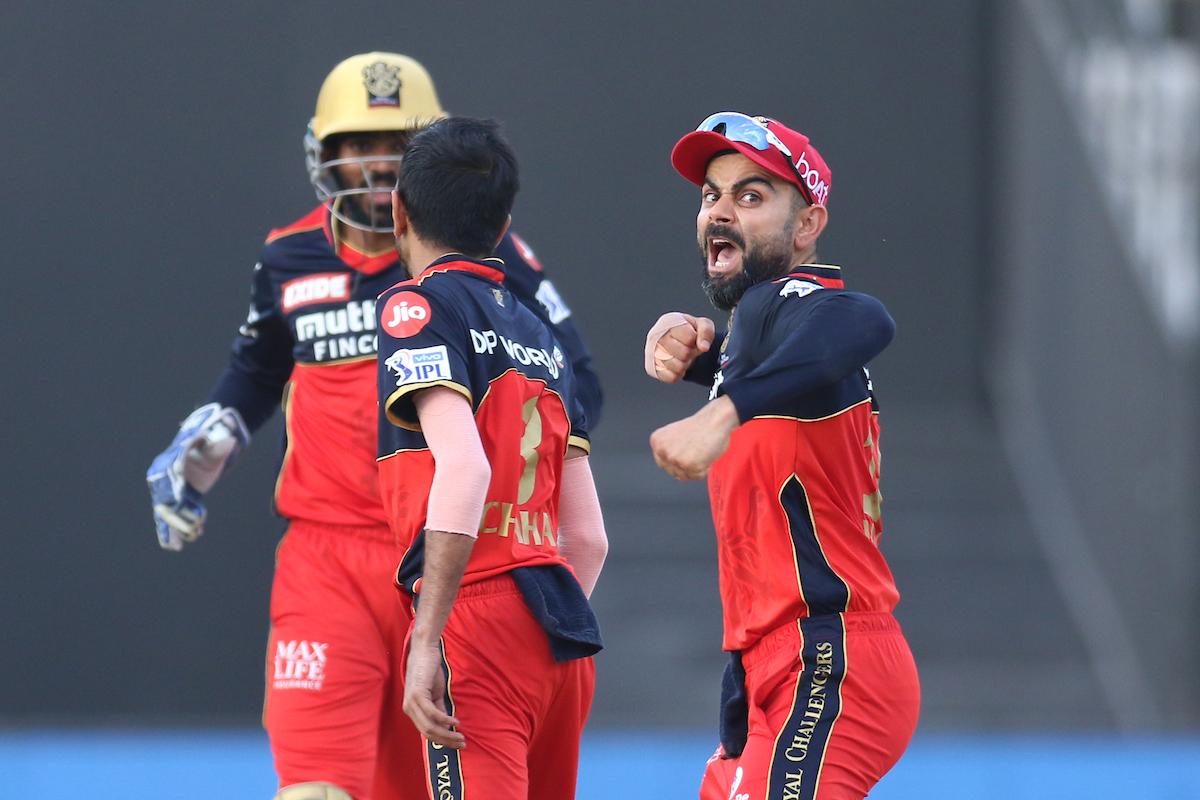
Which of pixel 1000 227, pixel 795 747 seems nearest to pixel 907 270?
pixel 1000 227

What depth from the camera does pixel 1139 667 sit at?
816 cm

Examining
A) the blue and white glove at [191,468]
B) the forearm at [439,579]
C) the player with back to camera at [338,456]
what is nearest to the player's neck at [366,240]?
the player with back to camera at [338,456]

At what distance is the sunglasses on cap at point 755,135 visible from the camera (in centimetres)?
322

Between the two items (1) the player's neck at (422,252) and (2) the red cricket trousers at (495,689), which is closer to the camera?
(2) the red cricket trousers at (495,689)

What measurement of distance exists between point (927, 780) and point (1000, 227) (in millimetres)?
5686

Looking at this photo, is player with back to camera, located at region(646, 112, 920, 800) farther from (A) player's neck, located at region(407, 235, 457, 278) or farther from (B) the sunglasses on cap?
(A) player's neck, located at region(407, 235, 457, 278)

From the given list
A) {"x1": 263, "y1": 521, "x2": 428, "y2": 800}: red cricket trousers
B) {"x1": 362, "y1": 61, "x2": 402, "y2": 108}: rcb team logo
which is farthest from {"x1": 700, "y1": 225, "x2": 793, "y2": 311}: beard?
{"x1": 362, "y1": 61, "x2": 402, "y2": 108}: rcb team logo

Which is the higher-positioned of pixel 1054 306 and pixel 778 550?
pixel 1054 306

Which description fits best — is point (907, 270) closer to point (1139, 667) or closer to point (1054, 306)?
point (1054, 306)

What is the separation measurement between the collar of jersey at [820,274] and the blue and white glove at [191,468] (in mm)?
1727

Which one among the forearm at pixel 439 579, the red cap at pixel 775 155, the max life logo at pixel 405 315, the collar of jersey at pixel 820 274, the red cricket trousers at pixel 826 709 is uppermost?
the red cap at pixel 775 155

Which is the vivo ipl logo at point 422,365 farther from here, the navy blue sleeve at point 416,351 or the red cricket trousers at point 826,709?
the red cricket trousers at point 826,709

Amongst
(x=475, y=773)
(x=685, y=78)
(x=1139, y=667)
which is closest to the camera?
(x=475, y=773)

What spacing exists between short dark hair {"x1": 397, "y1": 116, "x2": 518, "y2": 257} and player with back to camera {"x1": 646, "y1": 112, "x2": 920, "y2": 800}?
0.37 meters
